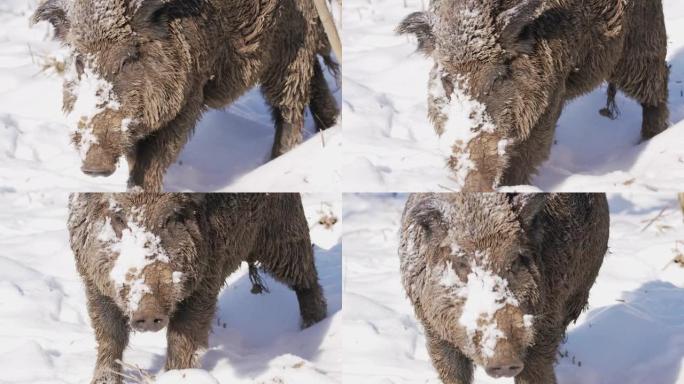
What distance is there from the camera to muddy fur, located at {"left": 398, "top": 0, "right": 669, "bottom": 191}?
6410 mm

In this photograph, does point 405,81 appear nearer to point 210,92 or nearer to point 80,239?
point 210,92

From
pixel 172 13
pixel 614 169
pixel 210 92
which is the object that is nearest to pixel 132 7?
pixel 172 13

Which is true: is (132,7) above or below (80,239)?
above

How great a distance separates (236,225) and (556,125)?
1950 mm

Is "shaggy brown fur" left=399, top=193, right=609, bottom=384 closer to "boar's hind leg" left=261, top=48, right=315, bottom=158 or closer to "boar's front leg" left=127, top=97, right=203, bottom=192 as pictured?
"boar's front leg" left=127, top=97, right=203, bottom=192

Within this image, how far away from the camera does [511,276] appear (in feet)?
19.2

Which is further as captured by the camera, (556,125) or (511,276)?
(556,125)

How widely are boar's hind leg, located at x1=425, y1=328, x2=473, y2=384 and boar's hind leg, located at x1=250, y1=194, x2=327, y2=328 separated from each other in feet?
2.80

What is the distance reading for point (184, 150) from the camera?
752 centimetres

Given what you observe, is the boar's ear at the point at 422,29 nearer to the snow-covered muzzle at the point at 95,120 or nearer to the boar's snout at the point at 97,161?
the snow-covered muzzle at the point at 95,120

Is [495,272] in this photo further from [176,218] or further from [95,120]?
[95,120]

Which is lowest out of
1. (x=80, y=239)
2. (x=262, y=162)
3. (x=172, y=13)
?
(x=262, y=162)

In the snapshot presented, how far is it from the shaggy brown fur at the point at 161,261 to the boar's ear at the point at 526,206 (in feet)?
4.51

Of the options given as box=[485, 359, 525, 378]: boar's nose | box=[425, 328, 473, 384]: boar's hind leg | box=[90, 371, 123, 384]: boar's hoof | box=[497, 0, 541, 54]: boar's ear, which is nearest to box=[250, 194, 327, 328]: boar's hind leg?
box=[425, 328, 473, 384]: boar's hind leg
